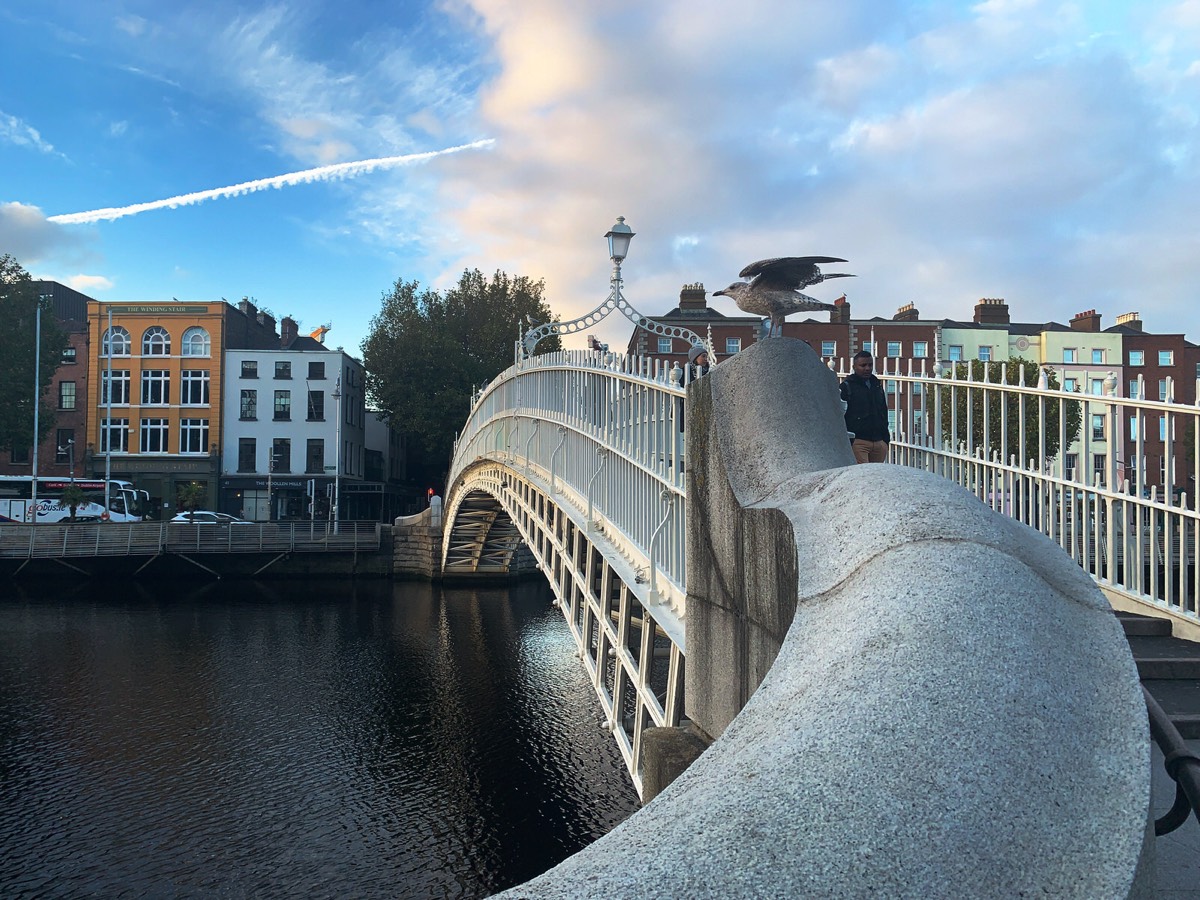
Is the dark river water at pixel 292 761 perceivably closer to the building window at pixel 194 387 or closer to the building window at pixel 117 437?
the building window at pixel 117 437

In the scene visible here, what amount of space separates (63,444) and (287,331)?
1522cm

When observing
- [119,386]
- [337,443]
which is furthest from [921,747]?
[119,386]

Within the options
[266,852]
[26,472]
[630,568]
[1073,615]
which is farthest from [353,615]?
[26,472]

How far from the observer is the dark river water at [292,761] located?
933 cm

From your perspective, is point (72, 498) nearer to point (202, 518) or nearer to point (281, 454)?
point (202, 518)

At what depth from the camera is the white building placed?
4519cm

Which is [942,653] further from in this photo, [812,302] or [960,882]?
[812,302]

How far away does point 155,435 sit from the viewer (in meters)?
44.8

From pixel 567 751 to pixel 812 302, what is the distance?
1015 cm

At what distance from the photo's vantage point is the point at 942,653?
1.65m

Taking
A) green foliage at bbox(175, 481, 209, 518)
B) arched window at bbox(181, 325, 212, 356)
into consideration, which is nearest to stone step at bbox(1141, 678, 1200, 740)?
green foliage at bbox(175, 481, 209, 518)

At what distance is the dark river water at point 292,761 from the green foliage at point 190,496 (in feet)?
59.1

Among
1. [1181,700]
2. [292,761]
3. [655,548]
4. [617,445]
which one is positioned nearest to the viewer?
[1181,700]

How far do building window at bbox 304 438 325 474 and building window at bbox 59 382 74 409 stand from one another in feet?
38.7
